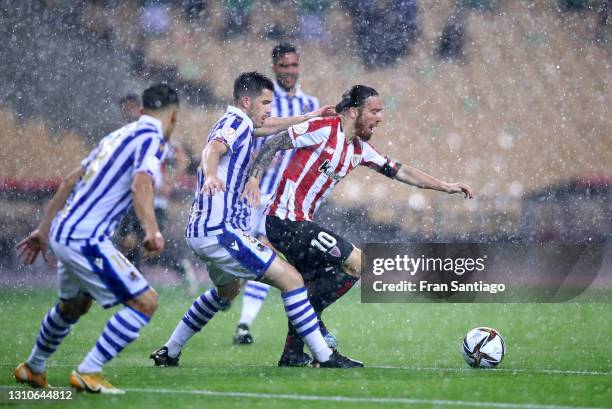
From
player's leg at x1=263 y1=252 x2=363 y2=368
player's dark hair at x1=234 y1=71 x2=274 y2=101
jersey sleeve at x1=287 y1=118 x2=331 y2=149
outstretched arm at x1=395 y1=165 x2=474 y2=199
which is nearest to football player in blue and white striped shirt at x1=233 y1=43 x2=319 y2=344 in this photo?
outstretched arm at x1=395 y1=165 x2=474 y2=199

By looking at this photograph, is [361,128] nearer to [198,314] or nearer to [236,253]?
[236,253]

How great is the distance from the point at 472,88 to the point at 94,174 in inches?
508

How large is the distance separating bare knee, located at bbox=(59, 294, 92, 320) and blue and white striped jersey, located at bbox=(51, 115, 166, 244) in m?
0.41

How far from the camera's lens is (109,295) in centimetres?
630

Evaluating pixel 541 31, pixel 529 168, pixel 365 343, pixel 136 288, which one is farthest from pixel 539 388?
pixel 541 31

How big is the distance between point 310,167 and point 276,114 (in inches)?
99.7

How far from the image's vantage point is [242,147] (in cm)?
763

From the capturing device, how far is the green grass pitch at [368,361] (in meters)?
6.36

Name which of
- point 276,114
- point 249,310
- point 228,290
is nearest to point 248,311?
point 249,310

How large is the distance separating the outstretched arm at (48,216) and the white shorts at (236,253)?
3.95 feet

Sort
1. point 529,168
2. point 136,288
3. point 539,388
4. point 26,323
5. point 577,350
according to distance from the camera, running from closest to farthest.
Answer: point 136,288
point 539,388
point 577,350
point 26,323
point 529,168

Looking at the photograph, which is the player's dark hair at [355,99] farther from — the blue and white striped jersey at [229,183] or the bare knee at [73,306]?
the bare knee at [73,306]

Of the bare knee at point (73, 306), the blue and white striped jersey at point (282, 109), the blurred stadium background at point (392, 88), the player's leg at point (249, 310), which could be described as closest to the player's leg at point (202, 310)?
the bare knee at point (73, 306)

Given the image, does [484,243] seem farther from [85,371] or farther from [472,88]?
[85,371]
